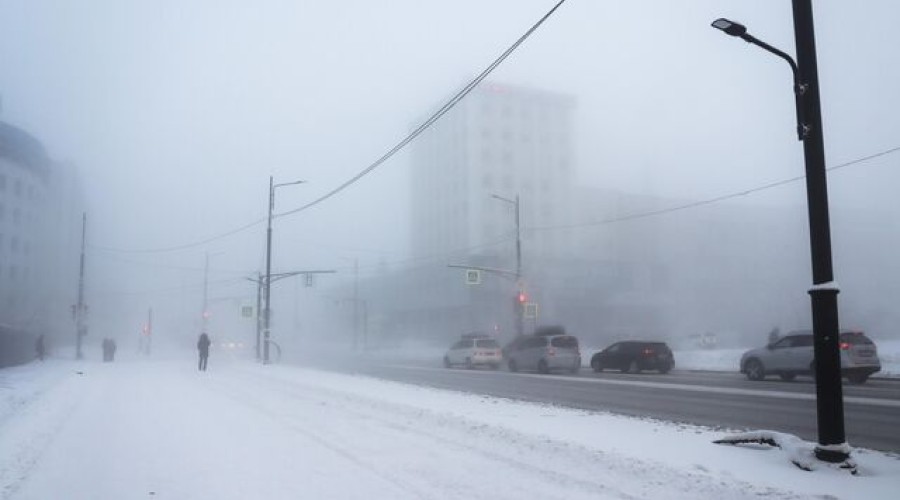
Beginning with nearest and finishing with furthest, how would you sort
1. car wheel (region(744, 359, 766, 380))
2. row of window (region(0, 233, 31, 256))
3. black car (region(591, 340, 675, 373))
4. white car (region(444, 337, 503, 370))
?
car wheel (region(744, 359, 766, 380))
black car (region(591, 340, 675, 373))
white car (region(444, 337, 503, 370))
row of window (region(0, 233, 31, 256))

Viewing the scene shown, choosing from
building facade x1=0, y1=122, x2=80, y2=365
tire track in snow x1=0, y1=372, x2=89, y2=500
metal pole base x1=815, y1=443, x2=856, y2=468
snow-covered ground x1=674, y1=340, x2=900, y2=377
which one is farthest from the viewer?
building facade x1=0, y1=122, x2=80, y2=365

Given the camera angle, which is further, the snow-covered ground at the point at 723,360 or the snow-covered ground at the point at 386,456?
the snow-covered ground at the point at 723,360

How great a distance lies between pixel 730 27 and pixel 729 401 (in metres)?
10.1

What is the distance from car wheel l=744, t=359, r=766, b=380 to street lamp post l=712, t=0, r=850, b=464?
17233 mm

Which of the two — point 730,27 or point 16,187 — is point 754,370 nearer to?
point 730,27

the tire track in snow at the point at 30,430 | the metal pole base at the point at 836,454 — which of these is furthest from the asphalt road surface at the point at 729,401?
the tire track in snow at the point at 30,430

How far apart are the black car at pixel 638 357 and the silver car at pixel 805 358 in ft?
21.0

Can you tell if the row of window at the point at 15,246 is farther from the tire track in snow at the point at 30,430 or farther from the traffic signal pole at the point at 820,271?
the traffic signal pole at the point at 820,271

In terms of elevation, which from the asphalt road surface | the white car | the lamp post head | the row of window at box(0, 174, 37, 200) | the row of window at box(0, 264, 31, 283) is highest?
the row of window at box(0, 174, 37, 200)

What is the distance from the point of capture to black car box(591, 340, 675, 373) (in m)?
31.2

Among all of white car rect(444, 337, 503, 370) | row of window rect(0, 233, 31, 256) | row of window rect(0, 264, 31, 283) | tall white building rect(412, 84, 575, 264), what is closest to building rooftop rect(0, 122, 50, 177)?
row of window rect(0, 233, 31, 256)

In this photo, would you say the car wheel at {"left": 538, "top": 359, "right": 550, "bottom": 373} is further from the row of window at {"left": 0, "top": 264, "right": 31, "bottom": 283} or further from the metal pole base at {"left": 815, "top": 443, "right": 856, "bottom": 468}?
the row of window at {"left": 0, "top": 264, "right": 31, "bottom": 283}

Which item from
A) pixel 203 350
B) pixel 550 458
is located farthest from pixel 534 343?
pixel 550 458

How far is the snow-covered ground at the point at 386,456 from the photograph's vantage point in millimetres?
7492
